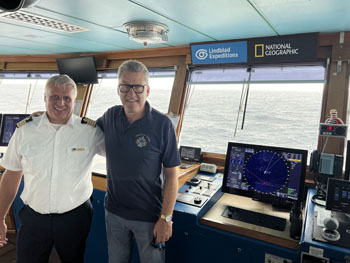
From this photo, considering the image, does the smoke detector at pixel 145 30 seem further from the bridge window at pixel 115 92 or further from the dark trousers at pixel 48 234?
the dark trousers at pixel 48 234

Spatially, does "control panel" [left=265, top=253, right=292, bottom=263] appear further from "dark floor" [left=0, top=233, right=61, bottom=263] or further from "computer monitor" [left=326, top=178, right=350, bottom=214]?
"dark floor" [left=0, top=233, right=61, bottom=263]

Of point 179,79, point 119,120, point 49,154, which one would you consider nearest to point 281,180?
point 119,120

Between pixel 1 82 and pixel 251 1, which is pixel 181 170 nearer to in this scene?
pixel 251 1

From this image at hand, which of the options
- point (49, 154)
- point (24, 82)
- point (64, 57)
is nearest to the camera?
point (49, 154)

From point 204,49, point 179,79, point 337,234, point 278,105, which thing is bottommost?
point 337,234

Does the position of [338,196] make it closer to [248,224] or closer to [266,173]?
[266,173]

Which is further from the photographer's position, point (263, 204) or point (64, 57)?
point (64, 57)

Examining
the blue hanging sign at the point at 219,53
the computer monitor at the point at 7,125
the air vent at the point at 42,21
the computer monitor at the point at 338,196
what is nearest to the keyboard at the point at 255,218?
the computer monitor at the point at 338,196

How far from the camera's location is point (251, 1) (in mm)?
1692

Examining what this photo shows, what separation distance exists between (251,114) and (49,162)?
2215 mm

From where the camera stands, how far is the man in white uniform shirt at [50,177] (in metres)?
1.50

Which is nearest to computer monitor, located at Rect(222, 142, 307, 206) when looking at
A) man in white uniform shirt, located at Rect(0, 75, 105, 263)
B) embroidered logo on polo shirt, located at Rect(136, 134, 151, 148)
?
embroidered logo on polo shirt, located at Rect(136, 134, 151, 148)

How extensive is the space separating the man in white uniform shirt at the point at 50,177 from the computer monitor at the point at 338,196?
1558 millimetres

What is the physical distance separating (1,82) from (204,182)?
478cm
